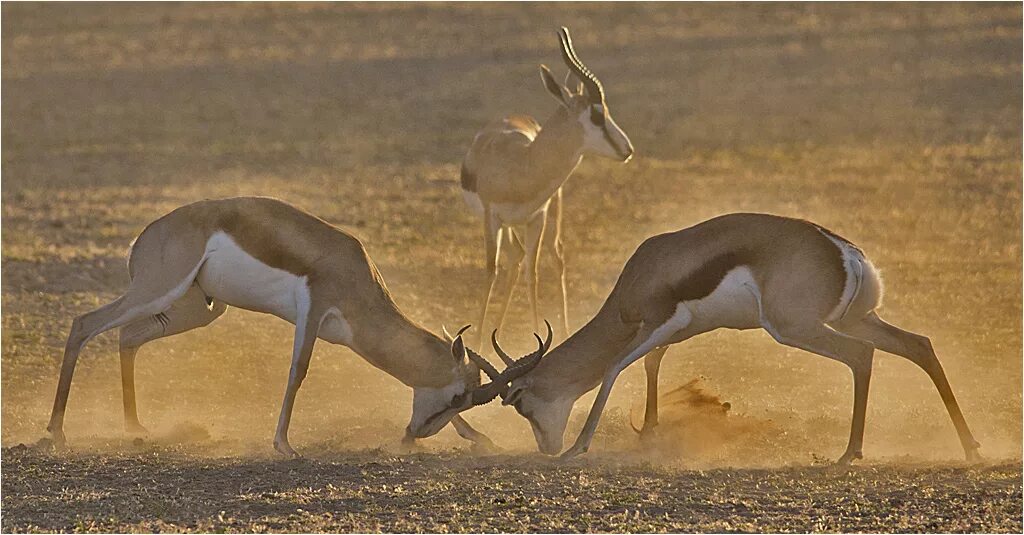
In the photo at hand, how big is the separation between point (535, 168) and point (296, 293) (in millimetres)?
3654

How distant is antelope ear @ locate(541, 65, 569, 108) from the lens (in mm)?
11695

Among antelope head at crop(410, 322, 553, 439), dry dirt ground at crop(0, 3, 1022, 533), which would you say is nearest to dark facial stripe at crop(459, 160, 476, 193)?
dry dirt ground at crop(0, 3, 1022, 533)

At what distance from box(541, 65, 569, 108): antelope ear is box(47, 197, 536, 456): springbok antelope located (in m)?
3.28

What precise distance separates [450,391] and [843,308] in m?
2.15

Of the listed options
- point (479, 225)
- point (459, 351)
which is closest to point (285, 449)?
point (459, 351)

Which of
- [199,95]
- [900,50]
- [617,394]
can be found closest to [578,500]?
[617,394]

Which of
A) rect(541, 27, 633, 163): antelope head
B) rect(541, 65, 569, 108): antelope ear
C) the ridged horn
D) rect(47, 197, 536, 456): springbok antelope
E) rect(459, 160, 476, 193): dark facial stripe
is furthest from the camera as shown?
rect(459, 160, 476, 193): dark facial stripe

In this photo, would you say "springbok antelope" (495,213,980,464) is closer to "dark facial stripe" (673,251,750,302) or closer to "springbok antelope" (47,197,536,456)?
"dark facial stripe" (673,251,750,302)

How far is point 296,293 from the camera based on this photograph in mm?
8695

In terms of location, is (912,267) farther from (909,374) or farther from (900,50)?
(900,50)

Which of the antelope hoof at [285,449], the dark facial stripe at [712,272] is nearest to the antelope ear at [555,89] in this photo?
the dark facial stripe at [712,272]

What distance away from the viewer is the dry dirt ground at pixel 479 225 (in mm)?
7547

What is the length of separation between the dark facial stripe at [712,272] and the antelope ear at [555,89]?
3.55 metres

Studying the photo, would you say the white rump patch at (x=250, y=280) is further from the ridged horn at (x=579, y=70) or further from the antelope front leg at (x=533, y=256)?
the antelope front leg at (x=533, y=256)
